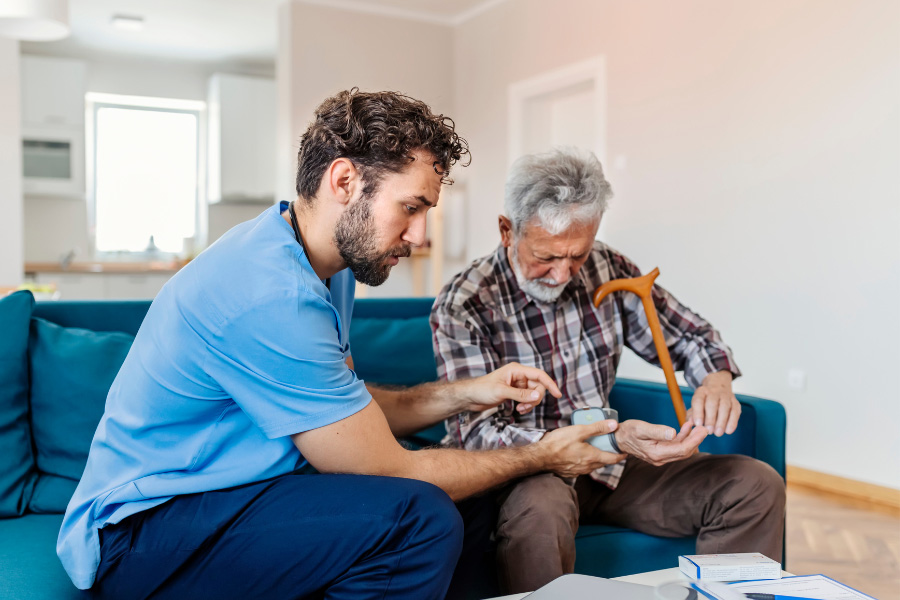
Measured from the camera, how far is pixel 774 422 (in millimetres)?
1916

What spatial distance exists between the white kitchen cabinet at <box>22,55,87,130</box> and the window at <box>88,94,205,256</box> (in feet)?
2.33

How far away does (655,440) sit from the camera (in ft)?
5.18

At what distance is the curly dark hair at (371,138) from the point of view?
1.36 meters

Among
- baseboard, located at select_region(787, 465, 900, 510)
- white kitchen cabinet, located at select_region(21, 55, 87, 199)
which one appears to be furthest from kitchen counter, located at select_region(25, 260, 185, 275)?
baseboard, located at select_region(787, 465, 900, 510)

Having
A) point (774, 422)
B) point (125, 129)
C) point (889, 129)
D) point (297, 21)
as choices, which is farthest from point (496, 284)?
point (125, 129)

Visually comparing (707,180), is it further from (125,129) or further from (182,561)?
(125,129)

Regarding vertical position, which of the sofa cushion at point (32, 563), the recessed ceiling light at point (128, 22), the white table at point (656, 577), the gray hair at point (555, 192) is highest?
the recessed ceiling light at point (128, 22)

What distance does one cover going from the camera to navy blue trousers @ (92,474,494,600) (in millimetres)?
1229

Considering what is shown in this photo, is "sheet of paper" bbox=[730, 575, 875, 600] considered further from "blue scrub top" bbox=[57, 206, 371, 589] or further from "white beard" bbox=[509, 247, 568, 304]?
"white beard" bbox=[509, 247, 568, 304]

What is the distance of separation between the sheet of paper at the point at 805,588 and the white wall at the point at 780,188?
8.86ft

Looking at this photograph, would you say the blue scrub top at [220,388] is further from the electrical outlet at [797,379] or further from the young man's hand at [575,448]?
the electrical outlet at [797,379]

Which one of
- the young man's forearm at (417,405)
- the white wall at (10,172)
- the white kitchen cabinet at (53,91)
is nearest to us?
the young man's forearm at (417,405)

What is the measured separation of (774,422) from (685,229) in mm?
2777

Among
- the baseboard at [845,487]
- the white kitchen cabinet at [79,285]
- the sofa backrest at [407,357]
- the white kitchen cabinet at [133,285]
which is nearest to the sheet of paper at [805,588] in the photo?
the sofa backrest at [407,357]
